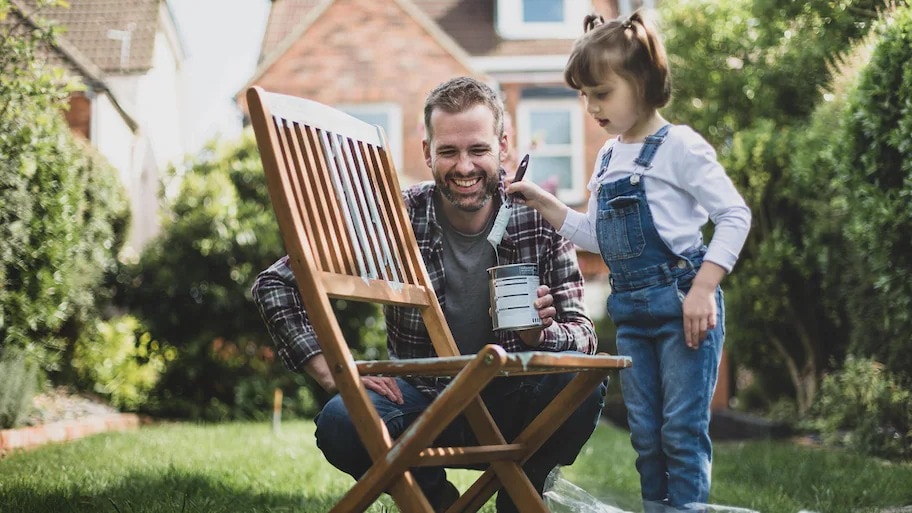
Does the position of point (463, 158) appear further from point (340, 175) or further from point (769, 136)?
point (769, 136)

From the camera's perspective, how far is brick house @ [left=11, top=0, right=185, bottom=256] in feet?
25.6

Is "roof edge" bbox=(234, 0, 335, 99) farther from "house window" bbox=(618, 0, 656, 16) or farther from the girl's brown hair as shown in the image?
the girl's brown hair

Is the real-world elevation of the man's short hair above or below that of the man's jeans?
above

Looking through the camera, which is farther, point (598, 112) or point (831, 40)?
point (831, 40)

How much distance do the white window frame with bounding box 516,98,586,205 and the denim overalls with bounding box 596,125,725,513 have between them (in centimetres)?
983

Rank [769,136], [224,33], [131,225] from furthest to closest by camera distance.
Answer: [224,33] → [131,225] → [769,136]

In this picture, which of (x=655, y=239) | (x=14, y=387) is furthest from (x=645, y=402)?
(x=14, y=387)

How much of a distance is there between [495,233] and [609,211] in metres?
0.38

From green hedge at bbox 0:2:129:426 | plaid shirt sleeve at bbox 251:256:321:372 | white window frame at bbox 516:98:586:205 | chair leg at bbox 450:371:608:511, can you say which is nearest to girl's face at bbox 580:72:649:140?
chair leg at bbox 450:371:608:511

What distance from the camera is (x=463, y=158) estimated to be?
274 centimetres

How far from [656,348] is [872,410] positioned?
9.18ft

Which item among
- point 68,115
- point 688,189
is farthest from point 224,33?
point 688,189

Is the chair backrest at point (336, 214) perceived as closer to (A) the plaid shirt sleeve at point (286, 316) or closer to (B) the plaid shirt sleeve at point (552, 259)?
(A) the plaid shirt sleeve at point (286, 316)

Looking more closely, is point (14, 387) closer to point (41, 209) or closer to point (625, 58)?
point (41, 209)
